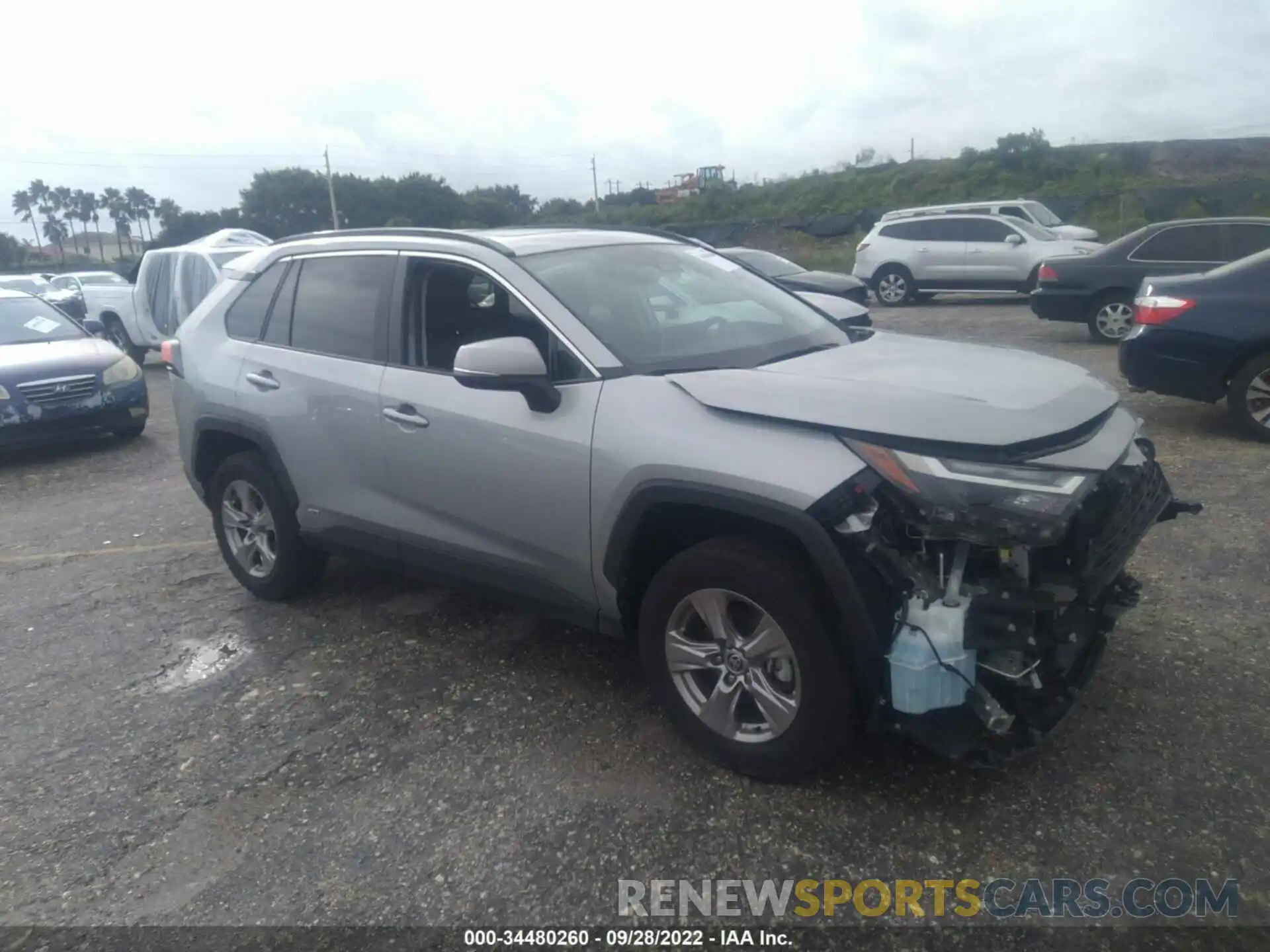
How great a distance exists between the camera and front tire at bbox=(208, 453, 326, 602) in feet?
15.8

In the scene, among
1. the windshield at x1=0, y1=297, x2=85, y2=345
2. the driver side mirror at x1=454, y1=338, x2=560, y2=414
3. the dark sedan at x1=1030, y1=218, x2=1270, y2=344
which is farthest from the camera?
the dark sedan at x1=1030, y1=218, x2=1270, y2=344

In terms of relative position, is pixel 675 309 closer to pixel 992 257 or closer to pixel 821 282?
pixel 821 282

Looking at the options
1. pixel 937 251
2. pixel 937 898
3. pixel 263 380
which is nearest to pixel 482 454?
pixel 263 380

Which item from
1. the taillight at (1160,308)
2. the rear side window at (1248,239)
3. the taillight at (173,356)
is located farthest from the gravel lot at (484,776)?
the rear side window at (1248,239)

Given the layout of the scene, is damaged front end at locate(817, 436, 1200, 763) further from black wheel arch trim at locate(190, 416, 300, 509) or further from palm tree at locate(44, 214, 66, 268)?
palm tree at locate(44, 214, 66, 268)

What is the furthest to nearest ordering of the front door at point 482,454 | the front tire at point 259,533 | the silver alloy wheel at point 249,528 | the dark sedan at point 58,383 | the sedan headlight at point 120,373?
the sedan headlight at point 120,373, the dark sedan at point 58,383, the silver alloy wheel at point 249,528, the front tire at point 259,533, the front door at point 482,454

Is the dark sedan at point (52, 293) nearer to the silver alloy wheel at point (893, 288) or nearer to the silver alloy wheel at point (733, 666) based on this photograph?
the silver alloy wheel at point (893, 288)

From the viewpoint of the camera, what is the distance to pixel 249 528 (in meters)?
5.10

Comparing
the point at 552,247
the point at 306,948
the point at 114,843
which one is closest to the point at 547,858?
the point at 306,948

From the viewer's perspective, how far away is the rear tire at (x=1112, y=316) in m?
11.9

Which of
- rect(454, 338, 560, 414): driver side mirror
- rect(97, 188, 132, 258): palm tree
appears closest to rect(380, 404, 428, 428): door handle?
rect(454, 338, 560, 414): driver side mirror

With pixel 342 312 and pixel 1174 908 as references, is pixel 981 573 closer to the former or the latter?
pixel 1174 908

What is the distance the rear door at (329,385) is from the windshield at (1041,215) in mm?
19692

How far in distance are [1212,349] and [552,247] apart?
5157 millimetres
